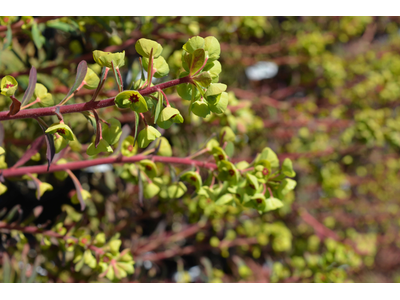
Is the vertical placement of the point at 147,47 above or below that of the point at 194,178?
above

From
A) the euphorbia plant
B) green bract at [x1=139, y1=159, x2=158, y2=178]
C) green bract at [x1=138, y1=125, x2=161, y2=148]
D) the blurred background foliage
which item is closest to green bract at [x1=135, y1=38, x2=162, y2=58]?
the euphorbia plant

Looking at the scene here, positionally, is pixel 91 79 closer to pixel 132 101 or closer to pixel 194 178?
pixel 132 101

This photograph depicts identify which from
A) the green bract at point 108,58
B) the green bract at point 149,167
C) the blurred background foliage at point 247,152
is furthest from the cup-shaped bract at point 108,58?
the blurred background foliage at point 247,152

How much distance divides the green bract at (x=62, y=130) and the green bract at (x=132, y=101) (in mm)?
87

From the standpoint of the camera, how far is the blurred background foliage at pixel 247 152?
35.5 inches

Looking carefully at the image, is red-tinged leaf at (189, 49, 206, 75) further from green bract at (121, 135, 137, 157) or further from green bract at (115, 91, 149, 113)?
green bract at (121, 135, 137, 157)

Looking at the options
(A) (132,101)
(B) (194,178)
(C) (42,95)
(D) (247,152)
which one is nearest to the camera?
(A) (132,101)

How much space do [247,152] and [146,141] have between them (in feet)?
3.66

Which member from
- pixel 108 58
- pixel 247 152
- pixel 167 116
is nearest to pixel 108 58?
pixel 108 58

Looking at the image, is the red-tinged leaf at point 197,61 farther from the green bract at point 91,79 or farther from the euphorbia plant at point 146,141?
the green bract at point 91,79

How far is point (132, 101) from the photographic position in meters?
0.40

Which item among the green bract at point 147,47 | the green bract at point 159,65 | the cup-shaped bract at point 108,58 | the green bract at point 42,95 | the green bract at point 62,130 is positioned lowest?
the green bract at point 62,130

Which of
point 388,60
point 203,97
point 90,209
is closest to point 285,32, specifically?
point 388,60

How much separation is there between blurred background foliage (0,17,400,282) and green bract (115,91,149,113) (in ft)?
1.17
